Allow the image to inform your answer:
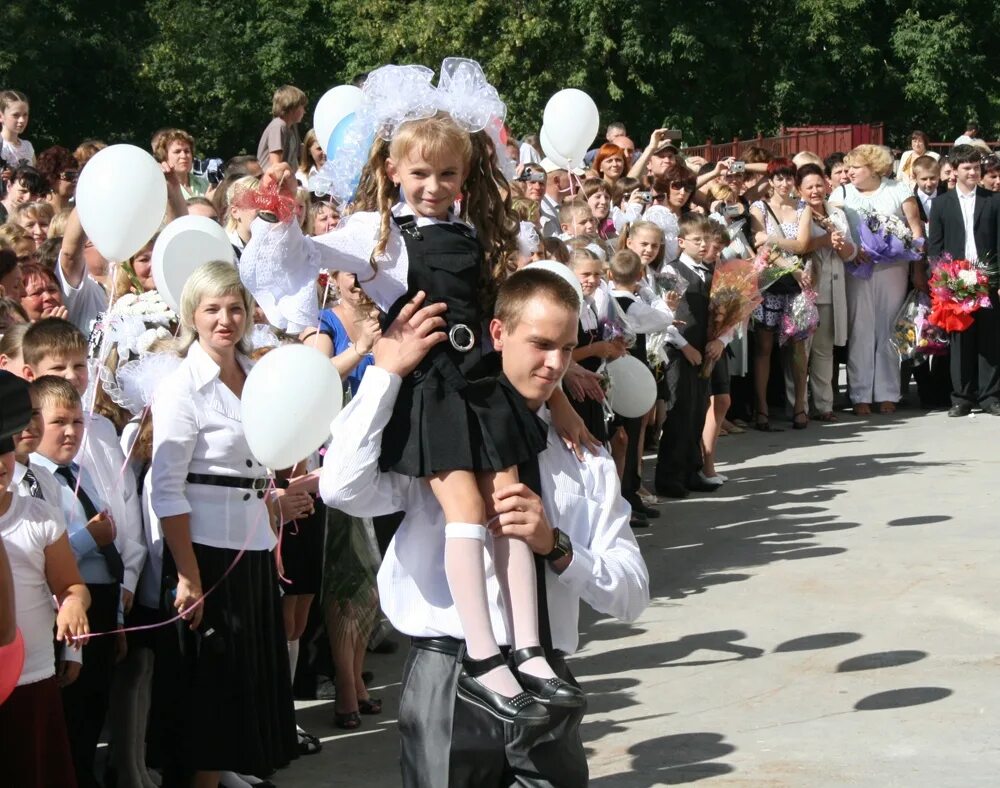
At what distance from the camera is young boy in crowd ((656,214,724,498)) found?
34.6 feet

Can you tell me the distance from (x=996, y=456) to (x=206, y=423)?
7861 millimetres

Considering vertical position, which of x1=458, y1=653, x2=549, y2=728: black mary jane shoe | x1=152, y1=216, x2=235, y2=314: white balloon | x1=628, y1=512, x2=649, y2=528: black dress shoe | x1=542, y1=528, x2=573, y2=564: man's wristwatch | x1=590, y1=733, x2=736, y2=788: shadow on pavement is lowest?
x1=590, y1=733, x2=736, y2=788: shadow on pavement

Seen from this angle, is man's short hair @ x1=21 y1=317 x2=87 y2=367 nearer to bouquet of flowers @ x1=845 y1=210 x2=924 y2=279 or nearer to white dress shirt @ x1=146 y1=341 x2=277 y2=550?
white dress shirt @ x1=146 y1=341 x2=277 y2=550

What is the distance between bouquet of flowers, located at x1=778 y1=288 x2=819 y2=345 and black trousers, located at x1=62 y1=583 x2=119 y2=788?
8.42 m

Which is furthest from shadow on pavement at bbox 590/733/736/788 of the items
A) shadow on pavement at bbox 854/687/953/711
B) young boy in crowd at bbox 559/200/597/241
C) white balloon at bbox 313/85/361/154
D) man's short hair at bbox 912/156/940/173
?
man's short hair at bbox 912/156/940/173

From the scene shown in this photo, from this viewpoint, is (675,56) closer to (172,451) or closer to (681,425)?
(681,425)

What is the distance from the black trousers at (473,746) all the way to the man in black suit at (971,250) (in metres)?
10.3

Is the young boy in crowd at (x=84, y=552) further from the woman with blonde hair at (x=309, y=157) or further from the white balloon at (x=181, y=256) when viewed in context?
the woman with blonde hair at (x=309, y=157)

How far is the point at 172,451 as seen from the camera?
5035 mm

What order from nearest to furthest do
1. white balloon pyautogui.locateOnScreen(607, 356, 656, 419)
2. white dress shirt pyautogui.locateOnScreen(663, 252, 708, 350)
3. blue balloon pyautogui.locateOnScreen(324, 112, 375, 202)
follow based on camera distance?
blue balloon pyautogui.locateOnScreen(324, 112, 375, 202) → white balloon pyautogui.locateOnScreen(607, 356, 656, 419) → white dress shirt pyautogui.locateOnScreen(663, 252, 708, 350)

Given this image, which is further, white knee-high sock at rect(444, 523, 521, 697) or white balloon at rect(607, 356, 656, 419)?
white balloon at rect(607, 356, 656, 419)

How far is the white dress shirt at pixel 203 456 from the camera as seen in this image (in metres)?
5.04

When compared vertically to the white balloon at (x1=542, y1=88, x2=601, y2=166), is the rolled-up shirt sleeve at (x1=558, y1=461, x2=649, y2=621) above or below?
below

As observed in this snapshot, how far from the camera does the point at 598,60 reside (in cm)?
3656
